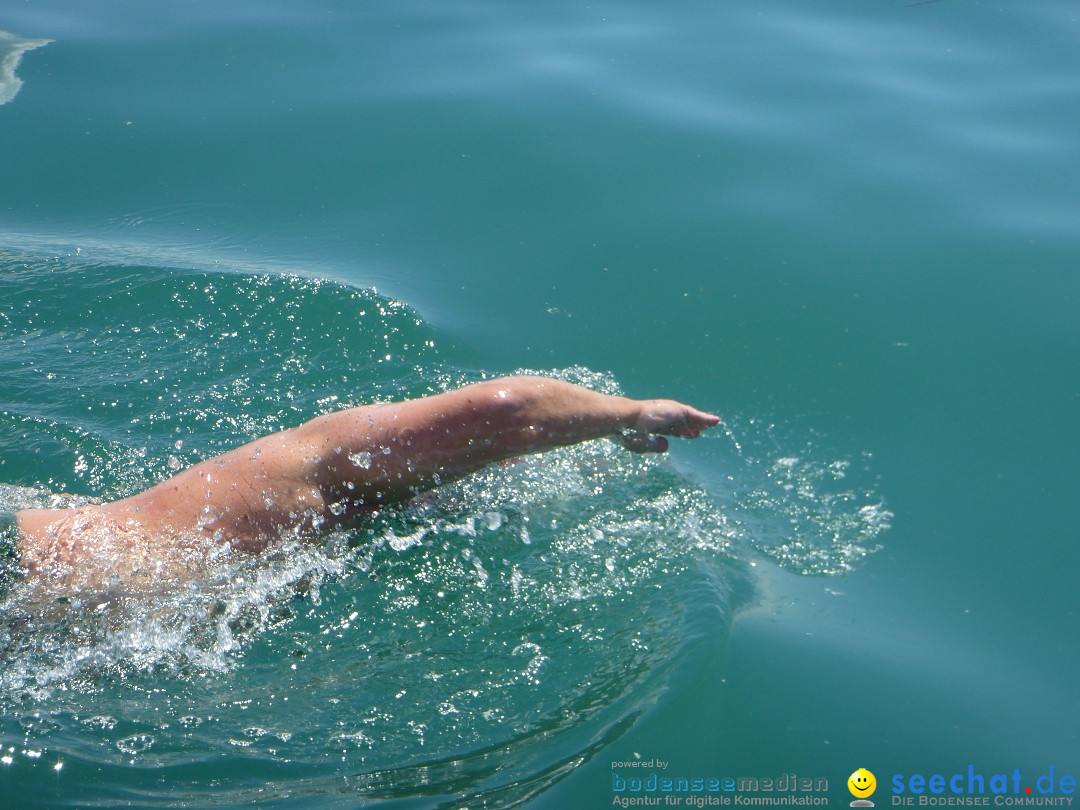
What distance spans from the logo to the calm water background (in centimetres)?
4

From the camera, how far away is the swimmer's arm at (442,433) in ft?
9.26

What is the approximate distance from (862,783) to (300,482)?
1813 millimetres

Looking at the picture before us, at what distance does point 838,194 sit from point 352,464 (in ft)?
10.5

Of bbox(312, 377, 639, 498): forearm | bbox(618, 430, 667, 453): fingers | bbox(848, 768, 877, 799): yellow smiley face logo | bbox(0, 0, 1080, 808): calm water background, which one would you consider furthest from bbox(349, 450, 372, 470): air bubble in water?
bbox(848, 768, 877, 799): yellow smiley face logo

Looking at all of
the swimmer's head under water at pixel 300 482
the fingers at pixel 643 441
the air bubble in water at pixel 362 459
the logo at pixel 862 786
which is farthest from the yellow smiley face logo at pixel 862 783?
the air bubble in water at pixel 362 459

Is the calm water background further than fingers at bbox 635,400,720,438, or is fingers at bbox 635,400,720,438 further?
fingers at bbox 635,400,720,438

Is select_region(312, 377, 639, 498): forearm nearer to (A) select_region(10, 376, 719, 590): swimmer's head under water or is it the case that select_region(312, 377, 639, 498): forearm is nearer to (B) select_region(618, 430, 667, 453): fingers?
(A) select_region(10, 376, 719, 590): swimmer's head under water

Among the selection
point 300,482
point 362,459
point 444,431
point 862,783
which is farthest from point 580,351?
point 862,783

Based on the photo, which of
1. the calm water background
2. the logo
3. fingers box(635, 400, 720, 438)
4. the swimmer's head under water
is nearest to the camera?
the logo

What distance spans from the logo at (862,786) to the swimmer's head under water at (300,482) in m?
1.27

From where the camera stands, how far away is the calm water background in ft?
8.39

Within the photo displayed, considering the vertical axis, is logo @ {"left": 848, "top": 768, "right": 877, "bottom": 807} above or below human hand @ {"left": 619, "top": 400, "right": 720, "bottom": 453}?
below

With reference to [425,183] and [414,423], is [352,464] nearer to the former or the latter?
[414,423]

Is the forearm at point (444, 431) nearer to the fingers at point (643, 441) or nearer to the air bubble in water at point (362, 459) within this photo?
the air bubble in water at point (362, 459)
